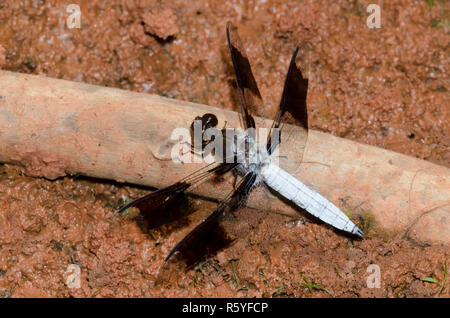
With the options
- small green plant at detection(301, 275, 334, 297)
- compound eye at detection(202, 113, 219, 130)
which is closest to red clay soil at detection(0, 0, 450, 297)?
small green plant at detection(301, 275, 334, 297)

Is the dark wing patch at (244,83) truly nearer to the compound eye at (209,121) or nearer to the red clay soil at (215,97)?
the compound eye at (209,121)

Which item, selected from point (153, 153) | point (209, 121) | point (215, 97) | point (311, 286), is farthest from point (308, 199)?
point (215, 97)

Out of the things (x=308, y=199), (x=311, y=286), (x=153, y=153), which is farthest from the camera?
(x=311, y=286)

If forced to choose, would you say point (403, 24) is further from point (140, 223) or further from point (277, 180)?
point (140, 223)

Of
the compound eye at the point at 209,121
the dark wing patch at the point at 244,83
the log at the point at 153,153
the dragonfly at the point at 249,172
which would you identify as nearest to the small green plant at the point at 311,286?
the dragonfly at the point at 249,172

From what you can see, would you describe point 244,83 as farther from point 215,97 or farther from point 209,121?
point 215,97

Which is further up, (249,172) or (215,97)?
(215,97)

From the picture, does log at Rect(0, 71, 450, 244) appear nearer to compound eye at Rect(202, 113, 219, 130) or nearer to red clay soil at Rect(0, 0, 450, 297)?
compound eye at Rect(202, 113, 219, 130)
